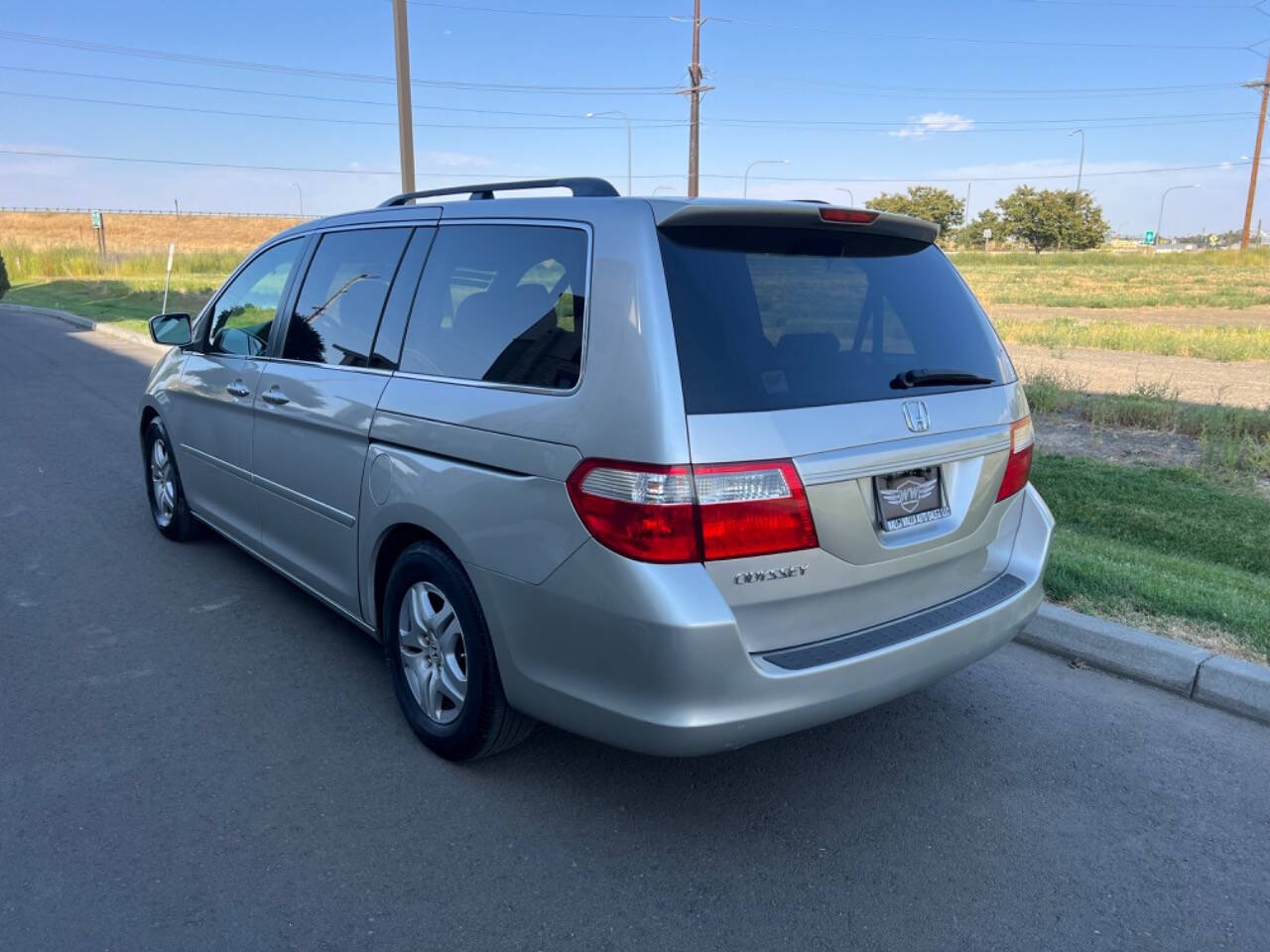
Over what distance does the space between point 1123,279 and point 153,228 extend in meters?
68.1

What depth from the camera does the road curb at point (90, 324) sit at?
1683 centimetres

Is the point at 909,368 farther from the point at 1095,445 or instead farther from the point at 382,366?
the point at 1095,445

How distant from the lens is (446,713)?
11.4 ft

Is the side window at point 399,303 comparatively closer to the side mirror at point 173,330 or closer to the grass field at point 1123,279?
the side mirror at point 173,330

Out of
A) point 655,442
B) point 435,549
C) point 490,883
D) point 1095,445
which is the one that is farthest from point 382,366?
point 1095,445

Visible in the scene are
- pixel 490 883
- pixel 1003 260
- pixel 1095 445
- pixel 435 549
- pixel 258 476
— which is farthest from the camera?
pixel 1003 260

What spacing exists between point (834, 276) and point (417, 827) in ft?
7.22

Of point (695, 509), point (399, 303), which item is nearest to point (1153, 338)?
point (399, 303)

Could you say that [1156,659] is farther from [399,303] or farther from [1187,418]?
[1187,418]

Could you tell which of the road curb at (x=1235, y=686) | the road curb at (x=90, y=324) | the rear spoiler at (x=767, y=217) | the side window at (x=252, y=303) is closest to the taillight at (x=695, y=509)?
the rear spoiler at (x=767, y=217)

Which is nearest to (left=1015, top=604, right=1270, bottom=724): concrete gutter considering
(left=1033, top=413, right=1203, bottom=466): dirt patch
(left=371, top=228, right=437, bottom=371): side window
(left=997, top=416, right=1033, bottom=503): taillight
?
(left=997, top=416, right=1033, bottom=503): taillight

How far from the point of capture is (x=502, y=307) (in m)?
3.23

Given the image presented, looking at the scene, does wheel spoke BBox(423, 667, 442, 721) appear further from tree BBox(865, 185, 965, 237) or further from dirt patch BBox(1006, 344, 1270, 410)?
tree BBox(865, 185, 965, 237)

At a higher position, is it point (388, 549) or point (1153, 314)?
point (388, 549)
